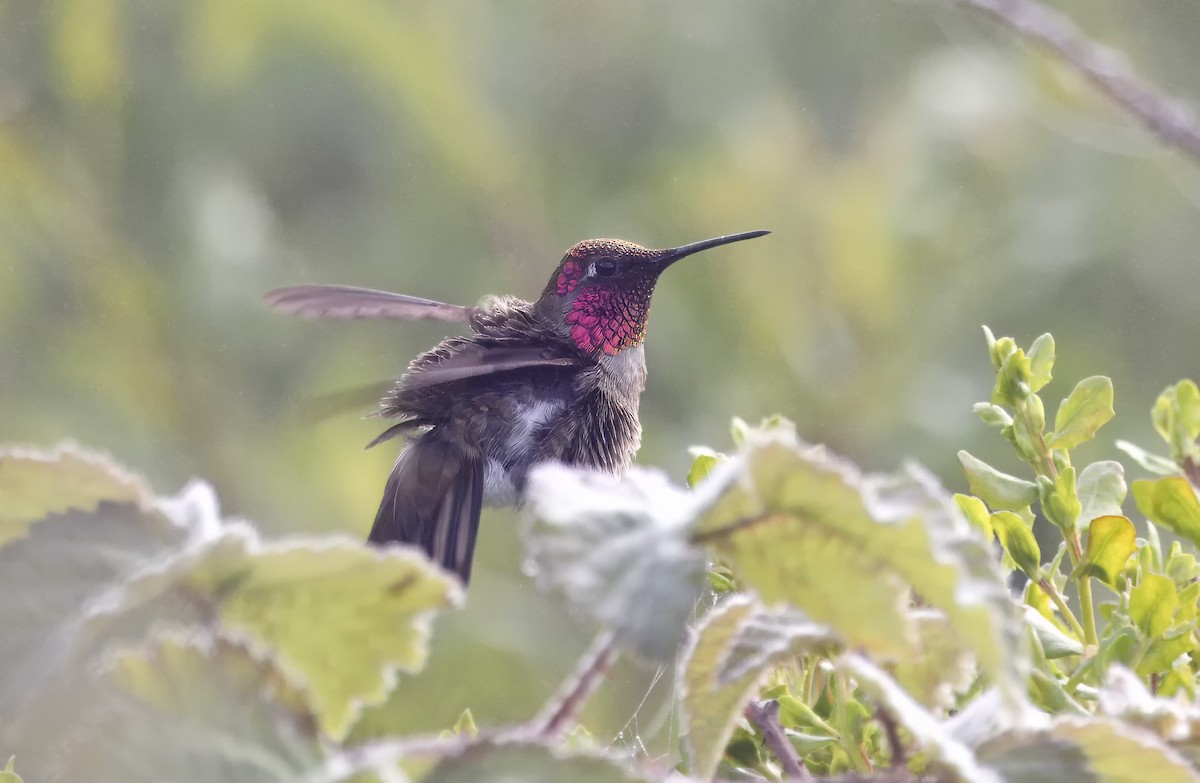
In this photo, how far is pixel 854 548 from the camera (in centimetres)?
39

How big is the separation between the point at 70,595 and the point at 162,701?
3.1 inches

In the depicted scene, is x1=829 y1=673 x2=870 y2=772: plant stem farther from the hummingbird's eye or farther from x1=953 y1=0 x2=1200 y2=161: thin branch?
the hummingbird's eye

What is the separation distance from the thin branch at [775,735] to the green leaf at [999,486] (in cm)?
16

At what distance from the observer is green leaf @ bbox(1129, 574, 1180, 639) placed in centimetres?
53

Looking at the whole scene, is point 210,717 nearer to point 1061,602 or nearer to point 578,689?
point 578,689

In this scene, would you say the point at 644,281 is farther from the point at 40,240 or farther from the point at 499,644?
the point at 40,240

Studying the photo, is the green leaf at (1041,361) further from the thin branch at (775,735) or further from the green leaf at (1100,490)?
the thin branch at (775,735)

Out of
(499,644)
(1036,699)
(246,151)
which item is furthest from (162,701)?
(246,151)

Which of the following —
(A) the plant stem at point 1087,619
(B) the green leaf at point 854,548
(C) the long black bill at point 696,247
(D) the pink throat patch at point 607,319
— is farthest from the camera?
(D) the pink throat patch at point 607,319

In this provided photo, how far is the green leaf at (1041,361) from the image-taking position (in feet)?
2.15

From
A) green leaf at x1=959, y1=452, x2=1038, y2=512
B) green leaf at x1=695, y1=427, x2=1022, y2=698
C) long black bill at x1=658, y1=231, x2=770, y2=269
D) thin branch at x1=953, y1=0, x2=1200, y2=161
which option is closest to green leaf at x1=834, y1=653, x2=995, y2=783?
green leaf at x1=695, y1=427, x2=1022, y2=698

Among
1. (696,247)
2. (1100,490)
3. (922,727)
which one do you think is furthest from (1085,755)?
(696,247)

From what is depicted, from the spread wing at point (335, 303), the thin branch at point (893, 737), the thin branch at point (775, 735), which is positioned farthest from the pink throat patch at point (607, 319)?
the thin branch at point (893, 737)

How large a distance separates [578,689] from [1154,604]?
0.96ft
